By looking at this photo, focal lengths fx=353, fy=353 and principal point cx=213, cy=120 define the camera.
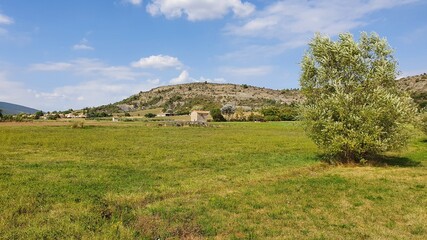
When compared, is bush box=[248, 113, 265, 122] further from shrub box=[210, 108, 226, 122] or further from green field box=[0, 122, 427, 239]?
green field box=[0, 122, 427, 239]

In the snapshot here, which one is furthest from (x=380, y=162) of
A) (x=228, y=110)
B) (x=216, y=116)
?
(x=228, y=110)

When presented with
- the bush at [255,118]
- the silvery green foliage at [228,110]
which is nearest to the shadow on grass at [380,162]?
the bush at [255,118]

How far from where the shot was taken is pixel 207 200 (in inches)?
783

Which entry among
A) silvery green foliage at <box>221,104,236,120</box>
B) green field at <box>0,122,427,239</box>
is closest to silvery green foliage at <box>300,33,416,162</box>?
green field at <box>0,122,427,239</box>

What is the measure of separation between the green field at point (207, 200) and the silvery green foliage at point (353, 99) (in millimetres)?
2544

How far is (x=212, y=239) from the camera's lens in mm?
13898

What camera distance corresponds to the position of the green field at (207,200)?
14742 mm

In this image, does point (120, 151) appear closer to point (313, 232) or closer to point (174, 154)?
point (174, 154)

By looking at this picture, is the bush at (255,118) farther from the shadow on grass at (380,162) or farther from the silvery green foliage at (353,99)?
the silvery green foliage at (353,99)

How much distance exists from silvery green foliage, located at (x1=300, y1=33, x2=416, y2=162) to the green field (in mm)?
2544

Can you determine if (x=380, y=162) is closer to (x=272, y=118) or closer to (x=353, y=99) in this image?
(x=353, y=99)

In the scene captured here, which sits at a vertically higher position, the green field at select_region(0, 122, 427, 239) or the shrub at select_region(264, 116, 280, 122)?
the shrub at select_region(264, 116, 280, 122)

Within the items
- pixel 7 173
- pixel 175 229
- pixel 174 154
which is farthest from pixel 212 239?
Answer: pixel 174 154

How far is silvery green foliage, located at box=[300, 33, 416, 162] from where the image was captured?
31562mm
